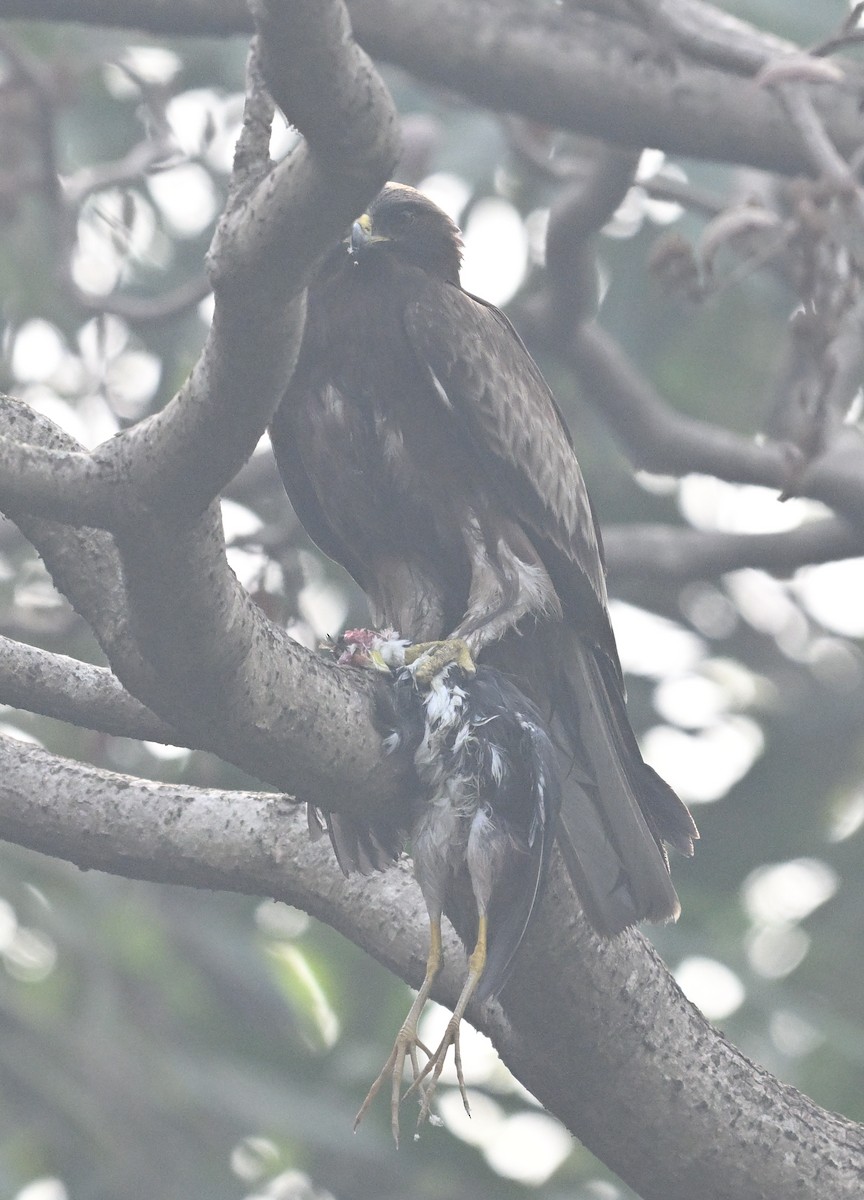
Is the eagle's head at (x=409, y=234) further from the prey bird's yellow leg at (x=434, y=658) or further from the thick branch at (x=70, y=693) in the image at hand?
the thick branch at (x=70, y=693)

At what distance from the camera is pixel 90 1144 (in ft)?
23.2

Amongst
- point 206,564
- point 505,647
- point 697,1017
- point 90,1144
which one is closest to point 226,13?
point 505,647

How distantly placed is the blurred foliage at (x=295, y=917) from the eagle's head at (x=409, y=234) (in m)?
1.48


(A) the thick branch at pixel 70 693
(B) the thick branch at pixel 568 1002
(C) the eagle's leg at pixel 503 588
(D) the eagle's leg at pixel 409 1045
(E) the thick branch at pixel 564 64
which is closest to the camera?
(D) the eagle's leg at pixel 409 1045

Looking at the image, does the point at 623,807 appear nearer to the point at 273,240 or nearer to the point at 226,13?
the point at 273,240

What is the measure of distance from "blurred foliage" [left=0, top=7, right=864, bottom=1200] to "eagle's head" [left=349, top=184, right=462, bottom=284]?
4.86ft

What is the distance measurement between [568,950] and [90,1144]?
4431 mm

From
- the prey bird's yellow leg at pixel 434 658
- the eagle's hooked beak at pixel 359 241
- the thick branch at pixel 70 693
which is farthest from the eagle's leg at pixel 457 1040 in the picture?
the eagle's hooked beak at pixel 359 241

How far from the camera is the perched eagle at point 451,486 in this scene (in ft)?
13.5

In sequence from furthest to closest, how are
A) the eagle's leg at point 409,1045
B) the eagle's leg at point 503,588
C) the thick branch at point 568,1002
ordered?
the eagle's leg at point 503,588 < the thick branch at point 568,1002 < the eagle's leg at point 409,1045

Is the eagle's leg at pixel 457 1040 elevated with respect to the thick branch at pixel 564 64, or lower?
lower

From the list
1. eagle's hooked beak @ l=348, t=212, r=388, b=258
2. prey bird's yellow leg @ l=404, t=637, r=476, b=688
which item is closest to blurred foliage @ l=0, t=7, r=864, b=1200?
eagle's hooked beak @ l=348, t=212, r=388, b=258

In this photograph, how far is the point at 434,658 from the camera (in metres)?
3.65

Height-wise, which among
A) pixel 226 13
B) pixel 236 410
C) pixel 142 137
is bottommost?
pixel 236 410
